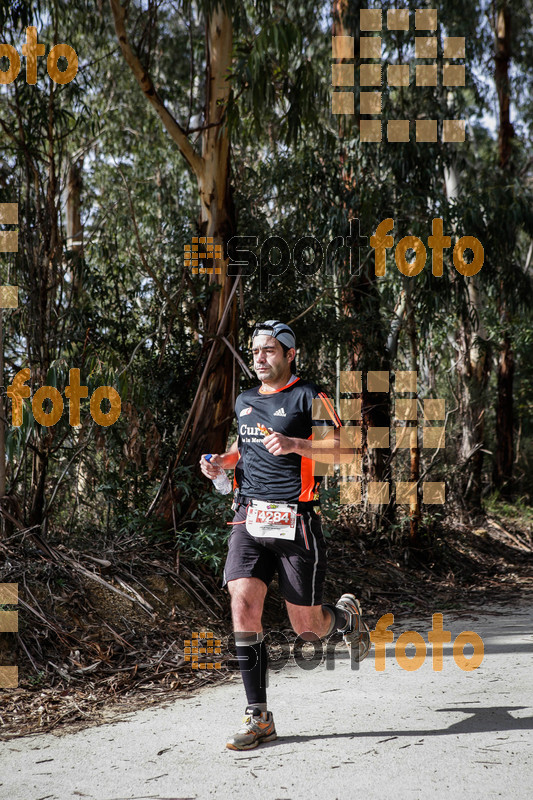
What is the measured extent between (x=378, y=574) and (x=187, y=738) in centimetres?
560

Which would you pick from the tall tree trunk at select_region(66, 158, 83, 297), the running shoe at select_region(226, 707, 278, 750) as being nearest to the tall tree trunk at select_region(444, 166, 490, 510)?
the tall tree trunk at select_region(66, 158, 83, 297)

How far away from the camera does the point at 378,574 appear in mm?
9797

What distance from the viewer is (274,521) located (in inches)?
180

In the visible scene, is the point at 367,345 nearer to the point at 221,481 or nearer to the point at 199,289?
the point at 199,289

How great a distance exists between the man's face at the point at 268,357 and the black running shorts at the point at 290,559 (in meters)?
0.78

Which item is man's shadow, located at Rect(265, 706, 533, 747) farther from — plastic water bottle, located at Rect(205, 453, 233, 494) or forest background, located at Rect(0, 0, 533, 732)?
forest background, located at Rect(0, 0, 533, 732)

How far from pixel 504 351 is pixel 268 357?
44.4 feet

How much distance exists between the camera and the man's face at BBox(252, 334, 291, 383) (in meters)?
Answer: 4.73

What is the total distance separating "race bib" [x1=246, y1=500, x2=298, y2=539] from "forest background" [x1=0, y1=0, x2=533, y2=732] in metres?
1.99

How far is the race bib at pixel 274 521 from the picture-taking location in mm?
4543

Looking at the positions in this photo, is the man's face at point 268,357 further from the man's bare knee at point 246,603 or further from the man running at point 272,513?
the man's bare knee at point 246,603

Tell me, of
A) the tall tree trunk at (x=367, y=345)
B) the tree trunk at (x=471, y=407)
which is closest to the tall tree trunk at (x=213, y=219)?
the tall tree trunk at (x=367, y=345)

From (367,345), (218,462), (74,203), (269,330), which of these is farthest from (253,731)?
(74,203)

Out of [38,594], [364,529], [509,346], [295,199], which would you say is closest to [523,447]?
[509,346]
